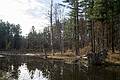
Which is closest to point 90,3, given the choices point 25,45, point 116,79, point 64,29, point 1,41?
point 116,79

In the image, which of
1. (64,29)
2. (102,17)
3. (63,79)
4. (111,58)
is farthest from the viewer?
(64,29)

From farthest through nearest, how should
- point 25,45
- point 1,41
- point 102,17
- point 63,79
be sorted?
point 25,45
point 1,41
point 102,17
point 63,79

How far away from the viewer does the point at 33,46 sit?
129 m

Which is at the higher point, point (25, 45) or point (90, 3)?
point (90, 3)

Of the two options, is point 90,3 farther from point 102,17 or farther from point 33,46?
point 33,46

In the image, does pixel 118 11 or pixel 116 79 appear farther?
pixel 118 11

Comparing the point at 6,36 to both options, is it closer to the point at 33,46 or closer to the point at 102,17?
the point at 33,46

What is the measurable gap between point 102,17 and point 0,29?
94403mm

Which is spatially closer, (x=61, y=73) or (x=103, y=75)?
(x=103, y=75)

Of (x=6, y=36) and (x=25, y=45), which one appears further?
(x=25, y=45)

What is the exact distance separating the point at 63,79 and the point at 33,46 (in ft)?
361

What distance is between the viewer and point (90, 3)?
164 feet

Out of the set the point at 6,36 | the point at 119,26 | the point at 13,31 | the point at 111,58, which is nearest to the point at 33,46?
the point at 6,36

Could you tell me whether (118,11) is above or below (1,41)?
above
